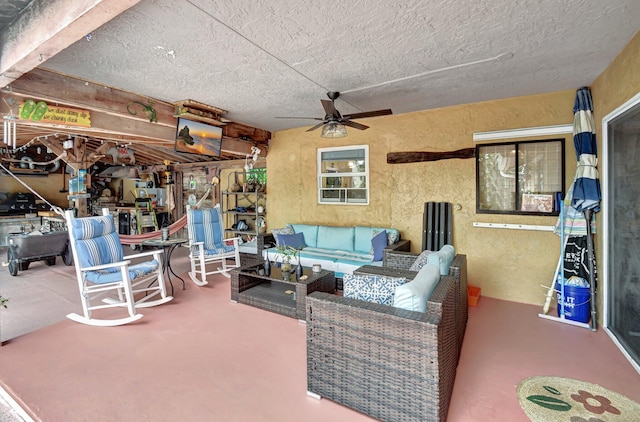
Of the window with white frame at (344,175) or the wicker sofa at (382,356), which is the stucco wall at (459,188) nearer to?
the window with white frame at (344,175)

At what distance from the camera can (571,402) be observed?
78.5 inches

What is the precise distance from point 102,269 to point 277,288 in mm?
1968

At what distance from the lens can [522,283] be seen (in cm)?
391

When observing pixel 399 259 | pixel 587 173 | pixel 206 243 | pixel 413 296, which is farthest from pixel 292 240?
pixel 587 173

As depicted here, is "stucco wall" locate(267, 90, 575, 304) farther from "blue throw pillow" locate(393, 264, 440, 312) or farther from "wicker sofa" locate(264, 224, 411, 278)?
"blue throw pillow" locate(393, 264, 440, 312)

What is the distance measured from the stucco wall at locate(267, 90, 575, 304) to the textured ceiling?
346mm

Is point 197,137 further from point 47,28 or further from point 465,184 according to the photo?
point 465,184

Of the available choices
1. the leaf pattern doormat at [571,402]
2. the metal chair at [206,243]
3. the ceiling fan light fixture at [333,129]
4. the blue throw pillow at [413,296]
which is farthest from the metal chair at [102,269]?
→ the leaf pattern doormat at [571,402]

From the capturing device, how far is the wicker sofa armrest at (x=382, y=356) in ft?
5.55

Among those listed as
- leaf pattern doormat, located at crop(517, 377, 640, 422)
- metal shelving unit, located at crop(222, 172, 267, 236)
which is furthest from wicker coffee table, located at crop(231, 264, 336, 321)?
metal shelving unit, located at crop(222, 172, 267, 236)

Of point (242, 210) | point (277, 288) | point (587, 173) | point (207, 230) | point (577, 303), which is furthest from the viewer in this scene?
point (242, 210)

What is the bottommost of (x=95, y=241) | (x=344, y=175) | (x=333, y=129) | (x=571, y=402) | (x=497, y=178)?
(x=571, y=402)

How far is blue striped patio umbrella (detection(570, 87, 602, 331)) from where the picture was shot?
300 centimetres

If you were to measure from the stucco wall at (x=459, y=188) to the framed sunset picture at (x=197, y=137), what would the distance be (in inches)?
62.3
